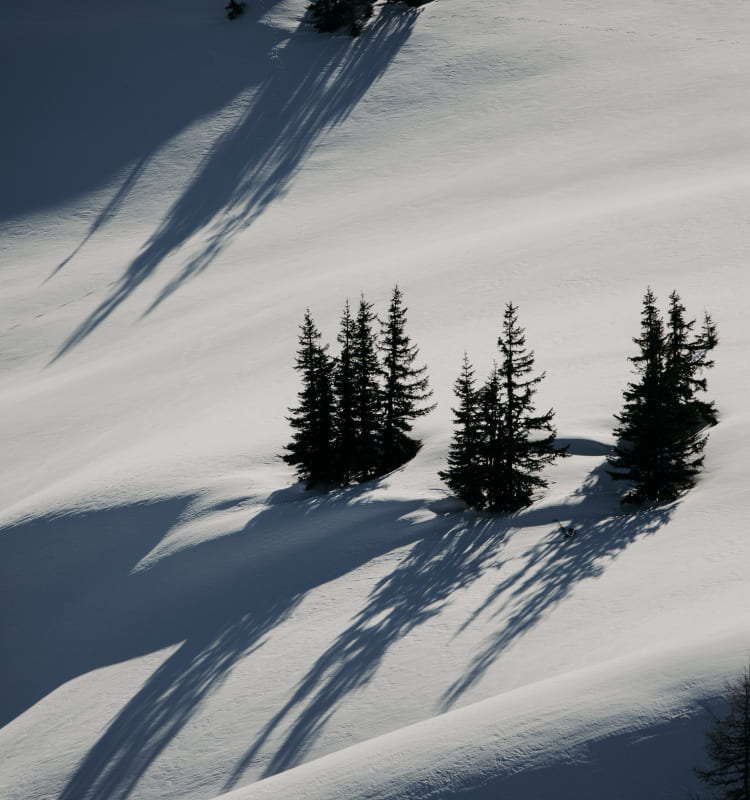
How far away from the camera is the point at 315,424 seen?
2895cm

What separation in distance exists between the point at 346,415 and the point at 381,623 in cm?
878

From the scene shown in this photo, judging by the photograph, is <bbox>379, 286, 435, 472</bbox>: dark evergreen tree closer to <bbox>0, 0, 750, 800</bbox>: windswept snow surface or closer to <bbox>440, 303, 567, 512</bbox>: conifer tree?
<bbox>0, 0, 750, 800</bbox>: windswept snow surface

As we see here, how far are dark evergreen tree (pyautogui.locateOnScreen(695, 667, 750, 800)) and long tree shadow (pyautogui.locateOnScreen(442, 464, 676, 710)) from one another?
621 cm

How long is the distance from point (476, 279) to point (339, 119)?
27441 millimetres

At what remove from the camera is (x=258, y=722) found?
1964cm

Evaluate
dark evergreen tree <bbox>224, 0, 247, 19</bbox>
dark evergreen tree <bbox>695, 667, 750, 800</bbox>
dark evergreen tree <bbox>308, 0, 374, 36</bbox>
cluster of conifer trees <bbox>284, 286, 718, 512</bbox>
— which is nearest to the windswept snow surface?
dark evergreen tree <bbox>695, 667, 750, 800</bbox>

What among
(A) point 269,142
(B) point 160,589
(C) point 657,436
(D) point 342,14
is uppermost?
(D) point 342,14

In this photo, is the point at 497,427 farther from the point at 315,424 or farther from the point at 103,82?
the point at 103,82

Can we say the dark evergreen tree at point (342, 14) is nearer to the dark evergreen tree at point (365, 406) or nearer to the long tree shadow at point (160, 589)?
the dark evergreen tree at point (365, 406)

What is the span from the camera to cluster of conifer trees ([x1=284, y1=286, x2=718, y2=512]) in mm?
24672

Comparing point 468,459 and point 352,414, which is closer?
point 468,459

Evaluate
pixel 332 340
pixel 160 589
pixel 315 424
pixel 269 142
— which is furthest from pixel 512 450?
pixel 269 142

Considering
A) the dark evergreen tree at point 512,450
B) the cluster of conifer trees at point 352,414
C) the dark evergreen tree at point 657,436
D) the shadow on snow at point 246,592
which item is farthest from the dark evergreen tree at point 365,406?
the dark evergreen tree at point 657,436

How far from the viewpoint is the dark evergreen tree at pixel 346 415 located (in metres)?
28.8
